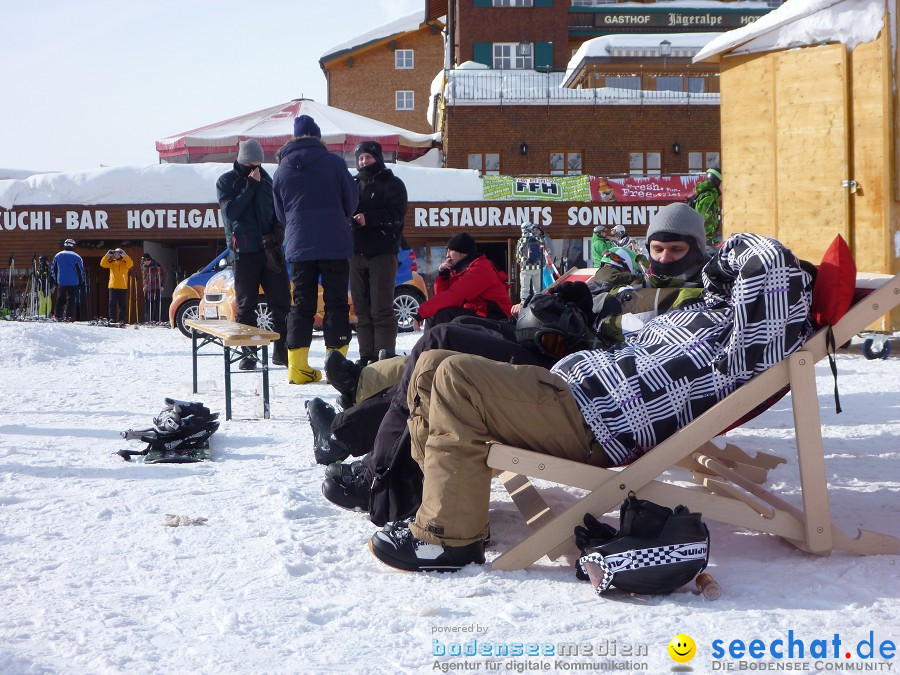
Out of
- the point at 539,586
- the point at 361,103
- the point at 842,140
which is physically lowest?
the point at 539,586

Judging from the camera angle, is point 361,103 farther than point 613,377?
Yes

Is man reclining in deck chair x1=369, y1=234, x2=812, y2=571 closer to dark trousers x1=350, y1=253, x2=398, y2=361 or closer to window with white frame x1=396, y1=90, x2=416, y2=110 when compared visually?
dark trousers x1=350, y1=253, x2=398, y2=361

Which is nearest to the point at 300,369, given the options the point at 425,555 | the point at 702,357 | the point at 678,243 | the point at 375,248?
the point at 375,248

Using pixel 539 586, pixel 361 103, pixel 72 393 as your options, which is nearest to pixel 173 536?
pixel 539 586

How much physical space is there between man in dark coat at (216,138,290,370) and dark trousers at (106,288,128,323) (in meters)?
10.7

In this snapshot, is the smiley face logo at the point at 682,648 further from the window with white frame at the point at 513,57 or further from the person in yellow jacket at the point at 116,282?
the window with white frame at the point at 513,57

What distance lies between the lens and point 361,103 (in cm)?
4197

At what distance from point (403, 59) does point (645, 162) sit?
17.5m

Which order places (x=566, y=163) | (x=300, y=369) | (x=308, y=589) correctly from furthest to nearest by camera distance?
1. (x=566, y=163)
2. (x=300, y=369)
3. (x=308, y=589)

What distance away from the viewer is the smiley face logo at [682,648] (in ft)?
6.76

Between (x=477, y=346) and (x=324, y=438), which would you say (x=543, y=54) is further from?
(x=477, y=346)

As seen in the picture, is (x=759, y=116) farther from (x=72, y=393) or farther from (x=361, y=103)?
(x=361, y=103)

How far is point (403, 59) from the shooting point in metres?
42.5

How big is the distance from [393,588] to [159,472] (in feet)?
6.06
